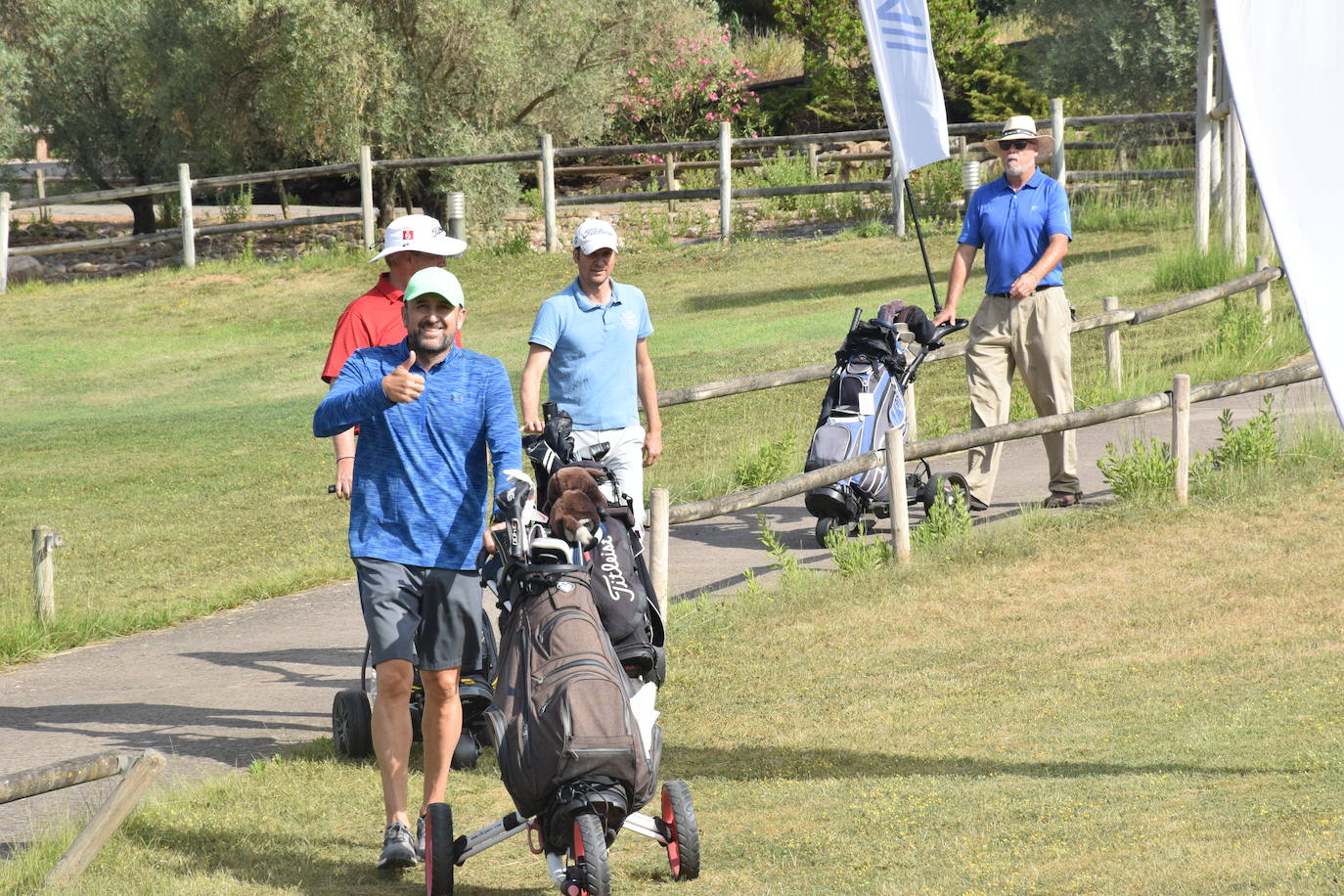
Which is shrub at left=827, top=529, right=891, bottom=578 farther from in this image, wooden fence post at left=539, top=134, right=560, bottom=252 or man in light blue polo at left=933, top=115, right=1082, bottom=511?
wooden fence post at left=539, top=134, right=560, bottom=252

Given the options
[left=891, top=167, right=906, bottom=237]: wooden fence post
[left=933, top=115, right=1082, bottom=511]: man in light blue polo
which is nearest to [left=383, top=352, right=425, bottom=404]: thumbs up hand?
[left=933, top=115, right=1082, bottom=511]: man in light blue polo

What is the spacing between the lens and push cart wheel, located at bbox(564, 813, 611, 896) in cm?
469

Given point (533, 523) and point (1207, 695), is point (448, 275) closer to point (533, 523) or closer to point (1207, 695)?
point (533, 523)

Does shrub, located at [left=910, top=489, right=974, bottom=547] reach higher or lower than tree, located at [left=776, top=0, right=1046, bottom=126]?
lower

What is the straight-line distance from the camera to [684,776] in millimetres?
6383

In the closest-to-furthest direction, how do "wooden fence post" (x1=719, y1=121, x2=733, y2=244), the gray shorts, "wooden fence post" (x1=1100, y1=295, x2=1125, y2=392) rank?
1. the gray shorts
2. "wooden fence post" (x1=1100, y1=295, x2=1125, y2=392)
3. "wooden fence post" (x1=719, y1=121, x2=733, y2=244)

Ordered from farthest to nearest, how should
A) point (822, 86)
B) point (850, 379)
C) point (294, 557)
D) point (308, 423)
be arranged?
point (822, 86)
point (308, 423)
point (294, 557)
point (850, 379)

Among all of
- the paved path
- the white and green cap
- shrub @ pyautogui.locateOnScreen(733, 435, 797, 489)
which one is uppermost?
the white and green cap

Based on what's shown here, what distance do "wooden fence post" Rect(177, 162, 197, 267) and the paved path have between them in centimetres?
1640

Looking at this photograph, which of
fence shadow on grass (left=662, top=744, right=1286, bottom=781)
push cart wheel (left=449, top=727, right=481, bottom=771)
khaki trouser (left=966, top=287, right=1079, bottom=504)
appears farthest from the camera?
khaki trouser (left=966, top=287, right=1079, bottom=504)

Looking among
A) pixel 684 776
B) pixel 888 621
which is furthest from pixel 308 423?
pixel 684 776

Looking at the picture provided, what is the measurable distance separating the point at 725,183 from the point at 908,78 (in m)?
13.1

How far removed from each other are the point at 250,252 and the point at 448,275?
22.1 metres

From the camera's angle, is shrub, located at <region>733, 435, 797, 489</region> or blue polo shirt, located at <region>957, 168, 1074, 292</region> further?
shrub, located at <region>733, 435, 797, 489</region>
